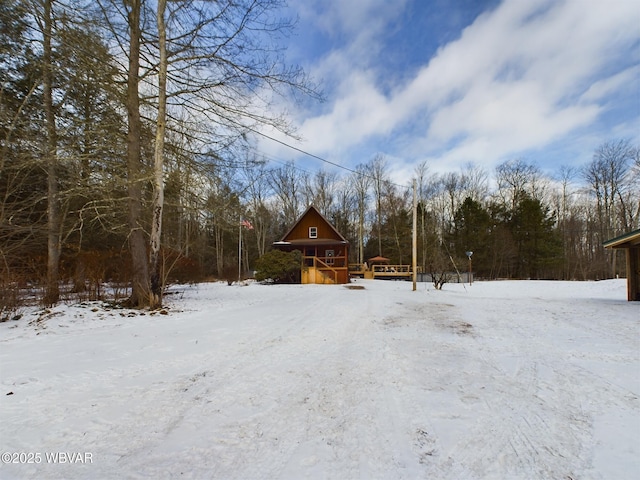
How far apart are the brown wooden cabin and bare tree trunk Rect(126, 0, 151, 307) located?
1443cm

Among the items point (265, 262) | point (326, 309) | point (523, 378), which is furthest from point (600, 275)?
point (523, 378)

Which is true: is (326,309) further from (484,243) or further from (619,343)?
(484,243)

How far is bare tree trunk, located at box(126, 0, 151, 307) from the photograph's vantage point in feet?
28.1

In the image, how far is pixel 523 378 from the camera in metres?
3.73

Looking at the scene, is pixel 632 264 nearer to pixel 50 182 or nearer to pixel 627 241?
pixel 627 241

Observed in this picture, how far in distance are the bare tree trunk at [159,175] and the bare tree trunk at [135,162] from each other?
304 millimetres

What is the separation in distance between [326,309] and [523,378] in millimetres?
5784

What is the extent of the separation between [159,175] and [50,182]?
9.86ft

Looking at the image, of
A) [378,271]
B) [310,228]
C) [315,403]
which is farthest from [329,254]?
[315,403]

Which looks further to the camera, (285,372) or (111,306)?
(111,306)

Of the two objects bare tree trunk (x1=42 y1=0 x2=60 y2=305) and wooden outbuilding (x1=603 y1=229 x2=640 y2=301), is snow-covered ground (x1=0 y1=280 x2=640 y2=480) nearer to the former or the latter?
bare tree trunk (x1=42 y1=0 x2=60 y2=305)

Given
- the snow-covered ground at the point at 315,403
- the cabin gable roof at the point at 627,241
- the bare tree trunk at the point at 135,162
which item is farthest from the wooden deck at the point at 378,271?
the snow-covered ground at the point at 315,403

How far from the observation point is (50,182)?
844 centimetres

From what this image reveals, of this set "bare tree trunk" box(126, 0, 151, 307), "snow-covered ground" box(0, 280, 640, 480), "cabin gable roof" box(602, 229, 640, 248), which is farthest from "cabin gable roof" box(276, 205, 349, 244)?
"snow-covered ground" box(0, 280, 640, 480)
